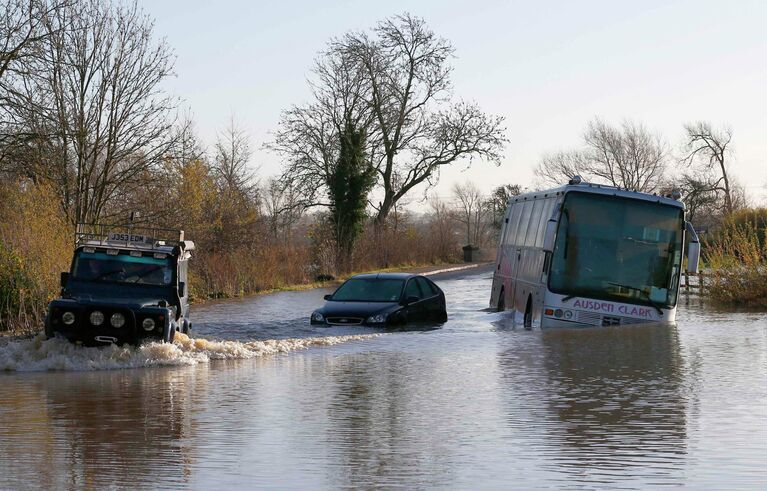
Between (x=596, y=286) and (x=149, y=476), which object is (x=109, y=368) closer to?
(x=149, y=476)

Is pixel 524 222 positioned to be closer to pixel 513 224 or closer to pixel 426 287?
pixel 513 224

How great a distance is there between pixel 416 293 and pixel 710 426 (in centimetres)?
1524

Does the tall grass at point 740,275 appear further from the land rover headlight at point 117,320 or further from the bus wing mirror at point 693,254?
the land rover headlight at point 117,320

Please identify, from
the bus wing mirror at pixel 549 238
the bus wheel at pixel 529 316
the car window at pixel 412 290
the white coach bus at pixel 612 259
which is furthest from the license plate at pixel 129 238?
the bus wheel at pixel 529 316

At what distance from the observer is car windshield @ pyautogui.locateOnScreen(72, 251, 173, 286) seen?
18.8 m

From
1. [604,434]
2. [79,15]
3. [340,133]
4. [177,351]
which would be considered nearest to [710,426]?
[604,434]

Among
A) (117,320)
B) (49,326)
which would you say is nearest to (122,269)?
(117,320)

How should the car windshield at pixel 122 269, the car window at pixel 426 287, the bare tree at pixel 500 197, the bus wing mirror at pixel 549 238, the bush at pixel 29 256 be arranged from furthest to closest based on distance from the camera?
the bare tree at pixel 500 197 < the car window at pixel 426 287 < the bush at pixel 29 256 < the bus wing mirror at pixel 549 238 < the car windshield at pixel 122 269

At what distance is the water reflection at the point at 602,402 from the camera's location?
9.41 metres

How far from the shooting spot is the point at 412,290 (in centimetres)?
2611

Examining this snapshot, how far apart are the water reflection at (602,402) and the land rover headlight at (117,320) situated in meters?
5.72

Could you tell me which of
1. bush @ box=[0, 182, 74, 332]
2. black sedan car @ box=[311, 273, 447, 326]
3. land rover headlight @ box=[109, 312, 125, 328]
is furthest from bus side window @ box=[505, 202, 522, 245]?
land rover headlight @ box=[109, 312, 125, 328]

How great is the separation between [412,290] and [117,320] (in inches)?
400

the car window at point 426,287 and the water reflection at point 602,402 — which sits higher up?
the car window at point 426,287
